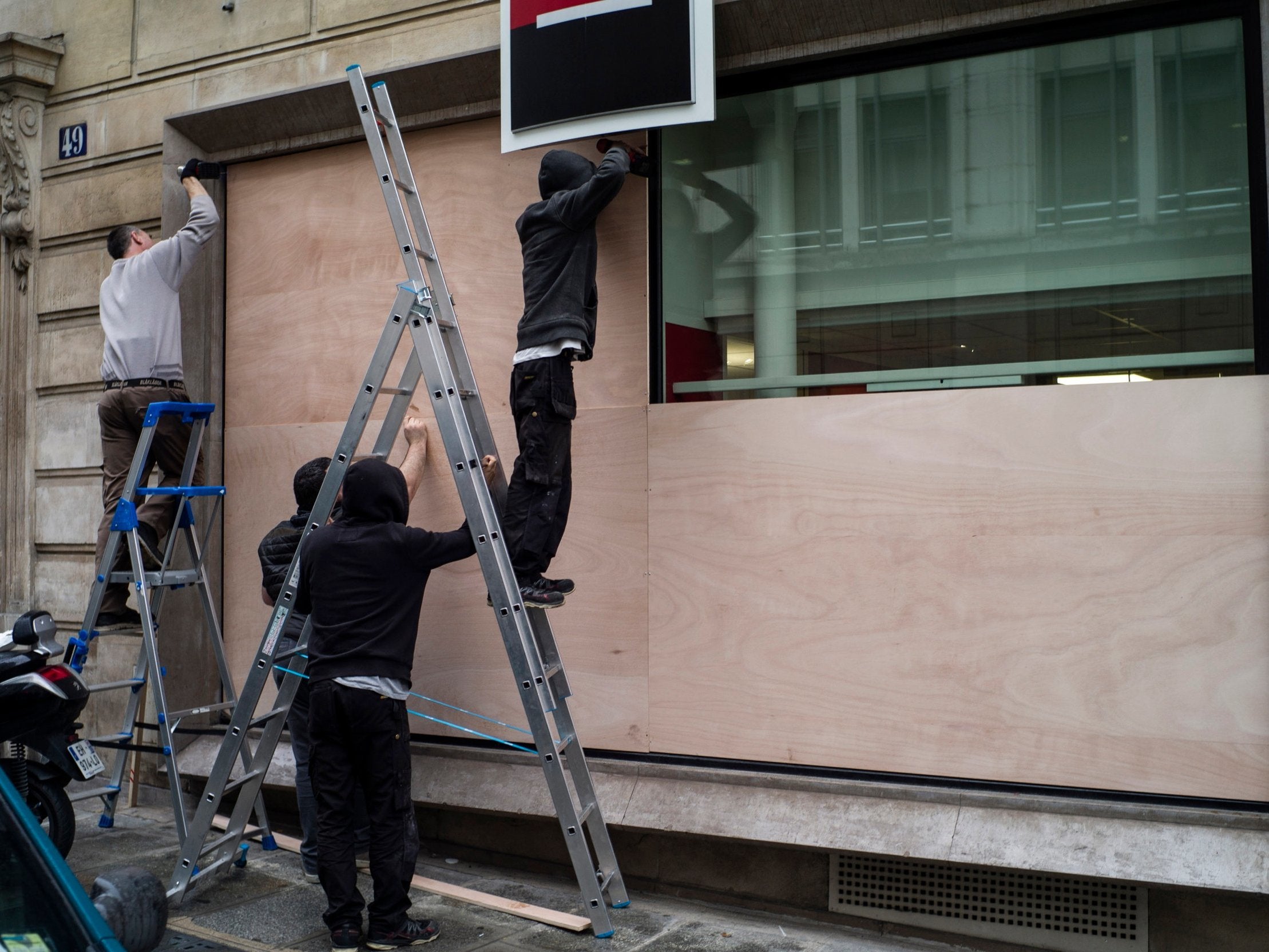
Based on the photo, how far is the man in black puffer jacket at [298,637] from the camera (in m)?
5.34

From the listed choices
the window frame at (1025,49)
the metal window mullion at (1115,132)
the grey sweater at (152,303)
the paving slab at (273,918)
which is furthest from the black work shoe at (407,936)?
the metal window mullion at (1115,132)

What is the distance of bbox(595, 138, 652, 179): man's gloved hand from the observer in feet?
17.2

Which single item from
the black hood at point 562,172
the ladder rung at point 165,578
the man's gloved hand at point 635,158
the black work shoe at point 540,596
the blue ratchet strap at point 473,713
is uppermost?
the man's gloved hand at point 635,158

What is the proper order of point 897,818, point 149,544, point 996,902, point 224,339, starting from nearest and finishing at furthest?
point 996,902, point 897,818, point 149,544, point 224,339

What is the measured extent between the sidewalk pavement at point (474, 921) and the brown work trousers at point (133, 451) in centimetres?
152

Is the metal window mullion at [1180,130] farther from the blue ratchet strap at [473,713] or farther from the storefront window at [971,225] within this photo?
the blue ratchet strap at [473,713]

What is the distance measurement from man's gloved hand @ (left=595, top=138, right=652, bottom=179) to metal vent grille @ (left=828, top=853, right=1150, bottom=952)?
3.03 meters

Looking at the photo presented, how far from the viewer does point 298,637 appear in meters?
5.45

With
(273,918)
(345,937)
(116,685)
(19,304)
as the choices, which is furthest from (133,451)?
(345,937)

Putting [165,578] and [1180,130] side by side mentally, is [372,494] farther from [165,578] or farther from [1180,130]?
[1180,130]

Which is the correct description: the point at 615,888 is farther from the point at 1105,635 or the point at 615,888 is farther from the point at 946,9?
the point at 946,9

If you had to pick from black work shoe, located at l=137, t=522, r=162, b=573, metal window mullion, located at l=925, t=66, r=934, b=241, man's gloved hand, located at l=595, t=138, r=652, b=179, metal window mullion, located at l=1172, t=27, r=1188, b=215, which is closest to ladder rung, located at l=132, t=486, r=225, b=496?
black work shoe, located at l=137, t=522, r=162, b=573

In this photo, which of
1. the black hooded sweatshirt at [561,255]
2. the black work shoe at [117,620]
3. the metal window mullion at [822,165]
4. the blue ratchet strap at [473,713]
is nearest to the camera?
the black hooded sweatshirt at [561,255]

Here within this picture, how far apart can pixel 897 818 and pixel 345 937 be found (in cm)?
213
